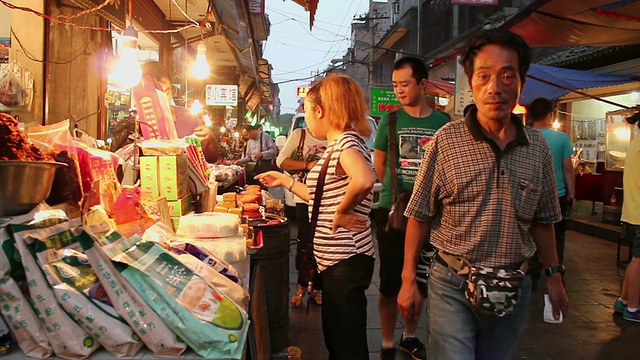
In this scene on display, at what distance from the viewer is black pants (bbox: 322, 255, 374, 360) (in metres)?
2.89

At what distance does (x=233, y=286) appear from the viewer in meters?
2.02

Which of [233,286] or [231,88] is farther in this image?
[231,88]

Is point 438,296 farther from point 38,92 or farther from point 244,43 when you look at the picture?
point 244,43

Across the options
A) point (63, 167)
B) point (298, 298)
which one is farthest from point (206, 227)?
point (298, 298)

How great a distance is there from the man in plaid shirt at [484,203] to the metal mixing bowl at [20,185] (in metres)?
1.66

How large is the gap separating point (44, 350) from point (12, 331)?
0.12 metres

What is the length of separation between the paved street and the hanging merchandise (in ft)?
10.8

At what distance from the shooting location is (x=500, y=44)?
90.3 inches

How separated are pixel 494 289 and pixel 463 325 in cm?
26

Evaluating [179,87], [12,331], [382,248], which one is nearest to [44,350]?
[12,331]

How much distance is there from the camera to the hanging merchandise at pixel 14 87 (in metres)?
4.18

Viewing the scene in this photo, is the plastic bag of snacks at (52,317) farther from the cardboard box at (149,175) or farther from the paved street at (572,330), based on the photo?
the paved street at (572,330)

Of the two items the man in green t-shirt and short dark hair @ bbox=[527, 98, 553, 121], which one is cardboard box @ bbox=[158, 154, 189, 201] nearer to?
the man in green t-shirt

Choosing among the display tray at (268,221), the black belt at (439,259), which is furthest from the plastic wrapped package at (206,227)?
the display tray at (268,221)
